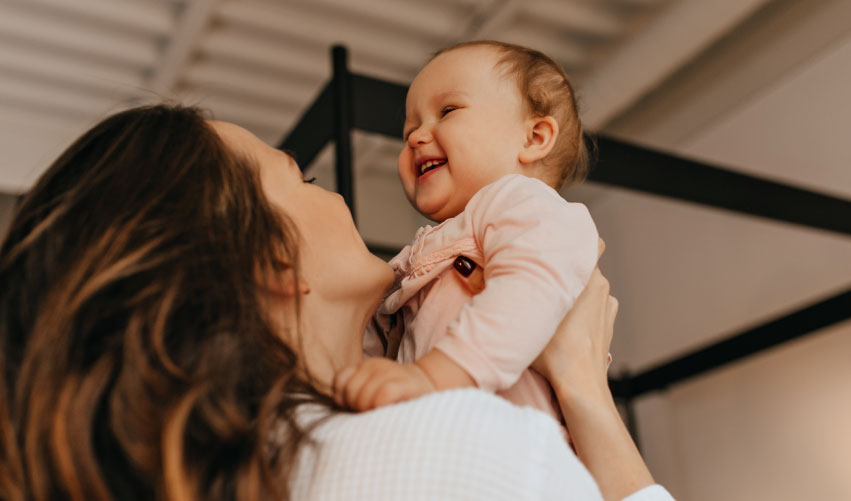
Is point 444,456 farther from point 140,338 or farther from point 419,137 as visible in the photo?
point 419,137

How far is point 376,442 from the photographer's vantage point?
2.64 feet

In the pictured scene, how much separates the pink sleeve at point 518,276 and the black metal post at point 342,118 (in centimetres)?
56

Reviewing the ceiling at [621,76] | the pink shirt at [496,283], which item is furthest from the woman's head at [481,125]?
the ceiling at [621,76]

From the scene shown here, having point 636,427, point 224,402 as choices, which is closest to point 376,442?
point 224,402

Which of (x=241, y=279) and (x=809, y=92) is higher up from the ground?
(x=809, y=92)

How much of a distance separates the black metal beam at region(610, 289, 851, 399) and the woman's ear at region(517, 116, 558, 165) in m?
2.39

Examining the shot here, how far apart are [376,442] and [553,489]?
17 centimetres

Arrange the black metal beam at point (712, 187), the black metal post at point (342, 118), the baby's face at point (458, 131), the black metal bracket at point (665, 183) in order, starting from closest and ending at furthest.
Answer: the baby's face at point (458, 131), the black metal post at point (342, 118), the black metal bracket at point (665, 183), the black metal beam at point (712, 187)

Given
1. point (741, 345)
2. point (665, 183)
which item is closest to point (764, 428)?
point (741, 345)

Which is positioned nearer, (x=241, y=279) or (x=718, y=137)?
(x=241, y=279)

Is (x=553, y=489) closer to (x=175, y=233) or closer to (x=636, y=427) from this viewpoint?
(x=175, y=233)

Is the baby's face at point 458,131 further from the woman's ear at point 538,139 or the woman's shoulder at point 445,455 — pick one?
the woman's shoulder at point 445,455

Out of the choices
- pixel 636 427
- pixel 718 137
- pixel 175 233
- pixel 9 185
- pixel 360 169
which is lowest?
Result: pixel 636 427

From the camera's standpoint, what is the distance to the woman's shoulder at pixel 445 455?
77cm
